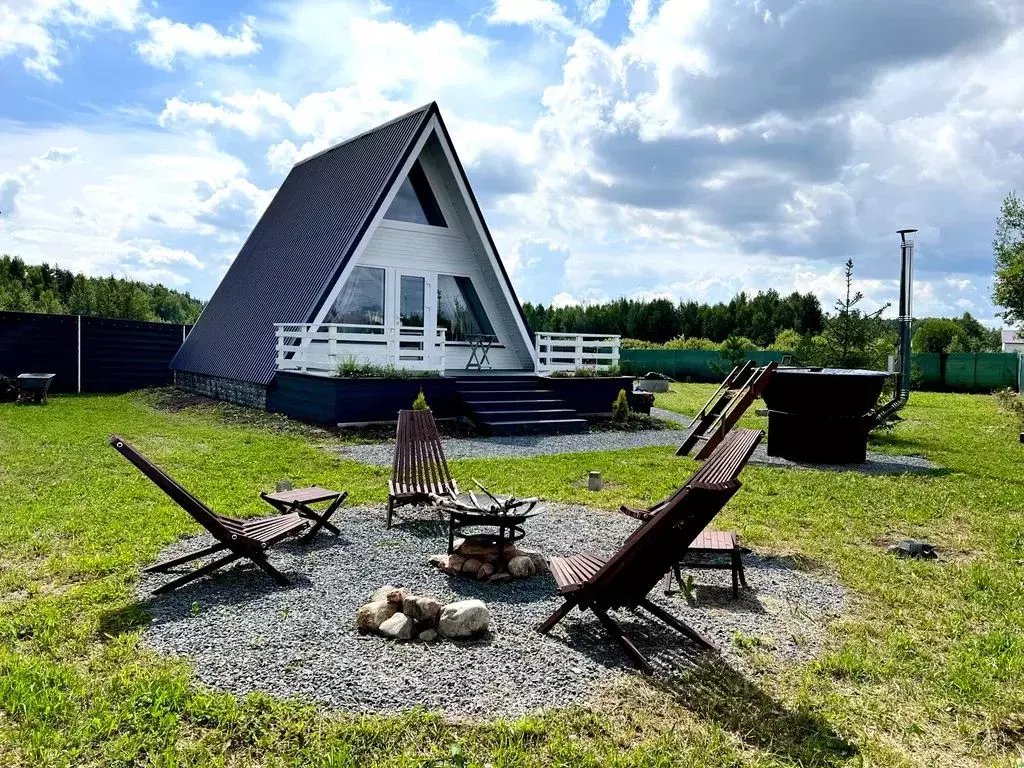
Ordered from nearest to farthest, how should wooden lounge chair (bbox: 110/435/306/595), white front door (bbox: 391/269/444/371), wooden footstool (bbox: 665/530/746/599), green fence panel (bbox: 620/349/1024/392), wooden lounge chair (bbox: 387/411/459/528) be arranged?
wooden lounge chair (bbox: 110/435/306/595) → wooden footstool (bbox: 665/530/746/599) → wooden lounge chair (bbox: 387/411/459/528) → white front door (bbox: 391/269/444/371) → green fence panel (bbox: 620/349/1024/392)

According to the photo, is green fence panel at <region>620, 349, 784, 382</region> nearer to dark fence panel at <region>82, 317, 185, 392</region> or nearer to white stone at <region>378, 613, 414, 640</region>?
dark fence panel at <region>82, 317, 185, 392</region>

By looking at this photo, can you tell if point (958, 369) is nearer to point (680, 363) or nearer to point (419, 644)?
point (680, 363)

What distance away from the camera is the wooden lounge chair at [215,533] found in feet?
15.5

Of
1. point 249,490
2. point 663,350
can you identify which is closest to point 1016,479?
point 249,490

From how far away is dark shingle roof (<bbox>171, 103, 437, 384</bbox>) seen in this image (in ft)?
49.8

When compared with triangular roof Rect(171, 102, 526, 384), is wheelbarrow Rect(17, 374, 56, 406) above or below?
below

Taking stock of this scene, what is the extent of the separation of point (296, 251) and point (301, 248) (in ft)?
0.84

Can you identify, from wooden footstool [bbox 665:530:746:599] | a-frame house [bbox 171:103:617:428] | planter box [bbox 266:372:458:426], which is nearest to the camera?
wooden footstool [bbox 665:530:746:599]

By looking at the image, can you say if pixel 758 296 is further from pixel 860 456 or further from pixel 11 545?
pixel 11 545

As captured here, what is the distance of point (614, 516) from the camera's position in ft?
24.7

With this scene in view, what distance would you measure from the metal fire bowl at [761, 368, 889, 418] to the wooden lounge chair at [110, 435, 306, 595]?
8221 mm

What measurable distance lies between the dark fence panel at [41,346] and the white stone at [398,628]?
19.1 meters

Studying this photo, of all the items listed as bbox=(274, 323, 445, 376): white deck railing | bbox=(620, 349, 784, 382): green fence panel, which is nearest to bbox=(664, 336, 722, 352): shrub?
bbox=(620, 349, 784, 382): green fence panel

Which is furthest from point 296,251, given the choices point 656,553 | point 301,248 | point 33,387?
point 656,553
